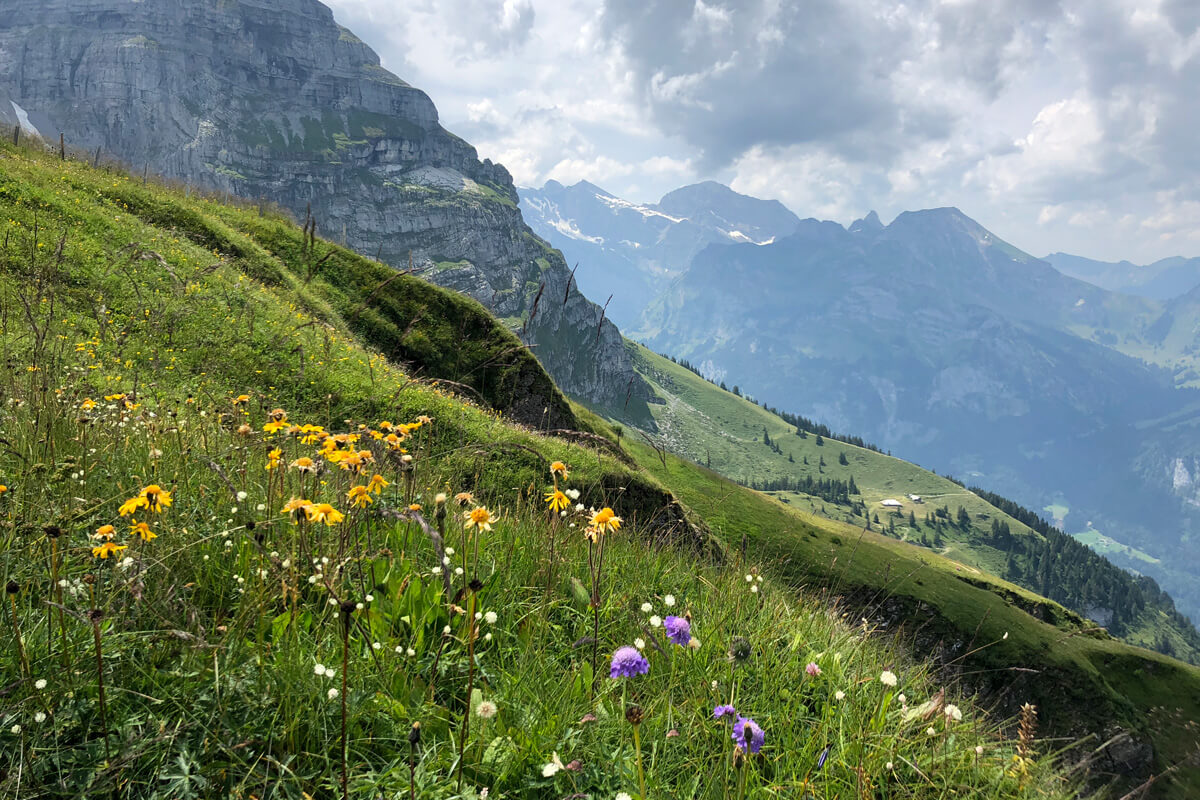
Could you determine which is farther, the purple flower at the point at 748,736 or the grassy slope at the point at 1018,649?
the grassy slope at the point at 1018,649

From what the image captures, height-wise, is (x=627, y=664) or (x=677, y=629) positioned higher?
(x=677, y=629)

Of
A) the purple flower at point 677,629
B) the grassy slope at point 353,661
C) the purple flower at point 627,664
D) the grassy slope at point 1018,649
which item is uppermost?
the purple flower at point 677,629

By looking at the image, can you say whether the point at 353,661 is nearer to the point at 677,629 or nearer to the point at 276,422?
the point at 677,629

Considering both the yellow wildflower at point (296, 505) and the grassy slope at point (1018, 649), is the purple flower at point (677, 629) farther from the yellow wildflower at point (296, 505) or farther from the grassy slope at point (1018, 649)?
the grassy slope at point (1018, 649)

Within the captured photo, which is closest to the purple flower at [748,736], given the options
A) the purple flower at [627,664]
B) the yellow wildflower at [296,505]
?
the purple flower at [627,664]

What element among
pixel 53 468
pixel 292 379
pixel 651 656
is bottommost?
pixel 292 379

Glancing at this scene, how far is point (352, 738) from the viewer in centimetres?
285

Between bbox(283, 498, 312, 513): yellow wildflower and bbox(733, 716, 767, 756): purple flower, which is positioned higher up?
bbox(733, 716, 767, 756): purple flower

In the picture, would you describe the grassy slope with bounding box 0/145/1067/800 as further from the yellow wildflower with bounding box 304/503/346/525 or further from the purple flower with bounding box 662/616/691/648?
the purple flower with bounding box 662/616/691/648

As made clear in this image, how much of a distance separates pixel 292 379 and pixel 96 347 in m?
3.93

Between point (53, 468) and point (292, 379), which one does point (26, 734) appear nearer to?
point (53, 468)

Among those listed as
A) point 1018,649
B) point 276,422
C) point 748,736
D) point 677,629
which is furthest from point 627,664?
point 1018,649

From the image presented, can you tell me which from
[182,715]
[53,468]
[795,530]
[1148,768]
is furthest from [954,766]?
[1148,768]

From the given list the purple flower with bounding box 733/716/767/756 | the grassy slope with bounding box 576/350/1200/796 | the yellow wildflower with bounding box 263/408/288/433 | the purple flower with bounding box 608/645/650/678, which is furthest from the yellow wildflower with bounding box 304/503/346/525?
the grassy slope with bounding box 576/350/1200/796
